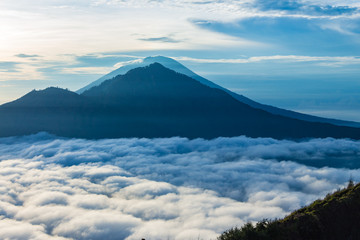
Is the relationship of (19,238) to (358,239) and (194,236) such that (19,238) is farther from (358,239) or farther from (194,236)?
(358,239)

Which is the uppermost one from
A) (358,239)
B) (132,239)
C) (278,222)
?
(278,222)

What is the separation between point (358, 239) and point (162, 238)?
7333 inches

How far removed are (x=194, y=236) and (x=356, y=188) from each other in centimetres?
17284

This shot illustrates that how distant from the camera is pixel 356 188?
1051 inches

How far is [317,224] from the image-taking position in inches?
889

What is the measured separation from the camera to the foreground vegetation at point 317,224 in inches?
837

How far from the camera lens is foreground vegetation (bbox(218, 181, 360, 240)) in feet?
69.8

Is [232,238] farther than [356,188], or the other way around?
[356,188]

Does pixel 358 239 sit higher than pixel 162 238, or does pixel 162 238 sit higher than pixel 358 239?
pixel 358 239

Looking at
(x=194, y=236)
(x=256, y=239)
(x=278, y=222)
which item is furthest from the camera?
(x=194, y=236)

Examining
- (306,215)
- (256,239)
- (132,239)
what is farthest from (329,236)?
(132,239)

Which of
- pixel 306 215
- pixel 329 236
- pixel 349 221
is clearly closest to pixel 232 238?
pixel 306 215

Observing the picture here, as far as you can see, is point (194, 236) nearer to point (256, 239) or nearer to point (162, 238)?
point (162, 238)

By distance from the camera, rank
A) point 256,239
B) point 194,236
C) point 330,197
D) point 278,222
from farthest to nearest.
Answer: point 194,236, point 330,197, point 278,222, point 256,239
